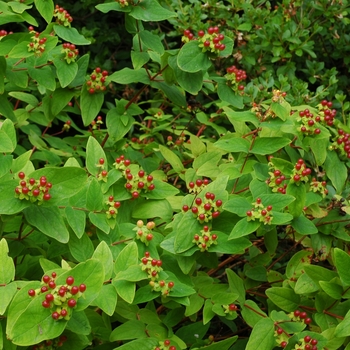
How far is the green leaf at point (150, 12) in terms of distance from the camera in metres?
1.77

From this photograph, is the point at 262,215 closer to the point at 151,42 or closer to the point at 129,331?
the point at 129,331

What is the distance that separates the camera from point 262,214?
1448 millimetres

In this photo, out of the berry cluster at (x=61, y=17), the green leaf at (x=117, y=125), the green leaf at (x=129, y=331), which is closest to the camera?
the green leaf at (x=129, y=331)

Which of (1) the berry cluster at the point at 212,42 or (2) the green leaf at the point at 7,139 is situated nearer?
(2) the green leaf at the point at 7,139

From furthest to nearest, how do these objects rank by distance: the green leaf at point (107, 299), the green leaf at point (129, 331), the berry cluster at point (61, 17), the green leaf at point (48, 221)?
the berry cluster at point (61, 17), the green leaf at point (129, 331), the green leaf at point (48, 221), the green leaf at point (107, 299)

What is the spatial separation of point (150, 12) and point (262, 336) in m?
1.01

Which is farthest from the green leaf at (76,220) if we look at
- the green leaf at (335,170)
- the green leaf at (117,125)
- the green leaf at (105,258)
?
the green leaf at (335,170)

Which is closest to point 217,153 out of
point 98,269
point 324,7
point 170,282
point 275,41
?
point 170,282

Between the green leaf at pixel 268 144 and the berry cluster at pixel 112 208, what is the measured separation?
1.45 feet

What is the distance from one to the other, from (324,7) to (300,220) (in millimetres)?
1567

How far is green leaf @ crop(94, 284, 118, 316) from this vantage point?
1.32 meters

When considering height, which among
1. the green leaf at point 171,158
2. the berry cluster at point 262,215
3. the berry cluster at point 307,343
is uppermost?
the berry cluster at point 262,215

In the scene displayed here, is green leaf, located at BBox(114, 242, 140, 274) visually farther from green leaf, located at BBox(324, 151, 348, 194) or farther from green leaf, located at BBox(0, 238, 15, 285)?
green leaf, located at BBox(324, 151, 348, 194)

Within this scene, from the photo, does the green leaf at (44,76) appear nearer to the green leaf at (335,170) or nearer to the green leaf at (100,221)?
the green leaf at (100,221)
